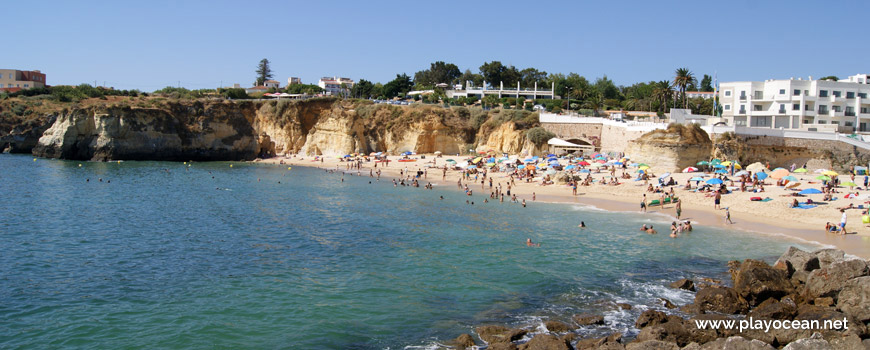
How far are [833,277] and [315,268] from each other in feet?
50.0

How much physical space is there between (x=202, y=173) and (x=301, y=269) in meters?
35.1

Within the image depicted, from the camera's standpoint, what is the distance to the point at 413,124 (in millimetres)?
61375

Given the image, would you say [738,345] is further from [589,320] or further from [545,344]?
[589,320]

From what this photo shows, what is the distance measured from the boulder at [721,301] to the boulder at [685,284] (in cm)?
141

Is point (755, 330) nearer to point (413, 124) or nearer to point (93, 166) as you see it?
point (413, 124)

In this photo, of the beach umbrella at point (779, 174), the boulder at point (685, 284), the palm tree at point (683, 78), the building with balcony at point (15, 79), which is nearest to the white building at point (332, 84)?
the building with balcony at point (15, 79)

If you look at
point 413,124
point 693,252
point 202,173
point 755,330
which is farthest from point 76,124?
point 755,330

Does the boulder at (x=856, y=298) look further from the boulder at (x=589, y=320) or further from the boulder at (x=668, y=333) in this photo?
the boulder at (x=589, y=320)

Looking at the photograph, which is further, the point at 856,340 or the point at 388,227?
the point at 388,227

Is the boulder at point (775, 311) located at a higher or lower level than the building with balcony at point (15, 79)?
lower

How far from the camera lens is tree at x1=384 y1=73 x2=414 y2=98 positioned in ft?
304

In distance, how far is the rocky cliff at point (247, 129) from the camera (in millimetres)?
57875

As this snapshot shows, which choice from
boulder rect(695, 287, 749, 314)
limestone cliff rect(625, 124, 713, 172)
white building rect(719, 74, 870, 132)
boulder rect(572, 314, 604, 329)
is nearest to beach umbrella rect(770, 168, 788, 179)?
limestone cliff rect(625, 124, 713, 172)

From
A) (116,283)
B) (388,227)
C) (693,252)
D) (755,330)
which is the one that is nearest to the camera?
(755,330)
